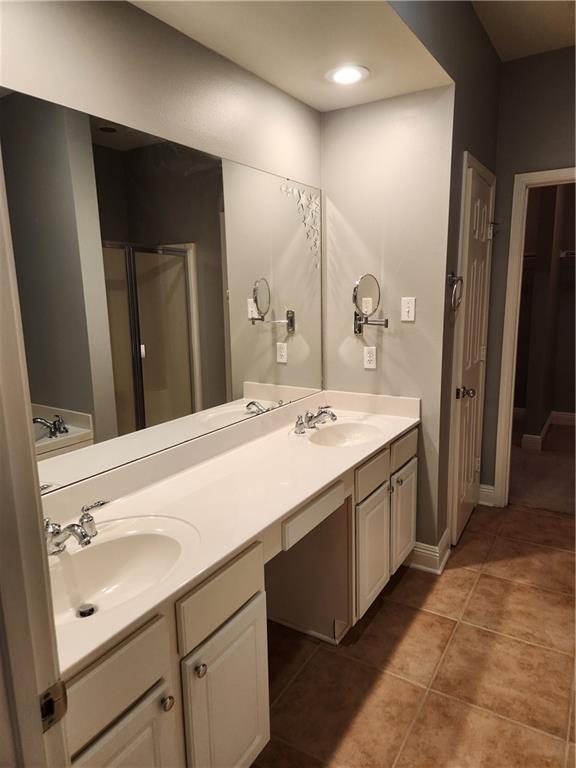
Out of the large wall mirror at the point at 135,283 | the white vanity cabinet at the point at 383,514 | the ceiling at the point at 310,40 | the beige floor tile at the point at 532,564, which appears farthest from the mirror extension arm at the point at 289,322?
the beige floor tile at the point at 532,564

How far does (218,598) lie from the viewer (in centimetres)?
128

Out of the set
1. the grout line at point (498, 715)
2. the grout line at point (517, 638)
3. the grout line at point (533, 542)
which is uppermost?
the grout line at point (533, 542)

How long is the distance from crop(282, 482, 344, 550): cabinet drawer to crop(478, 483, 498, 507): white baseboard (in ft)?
6.29

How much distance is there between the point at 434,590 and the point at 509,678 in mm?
591

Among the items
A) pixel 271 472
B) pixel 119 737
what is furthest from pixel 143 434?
pixel 119 737

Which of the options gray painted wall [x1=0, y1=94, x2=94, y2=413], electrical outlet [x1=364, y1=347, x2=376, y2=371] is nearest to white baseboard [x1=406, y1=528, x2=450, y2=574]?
electrical outlet [x1=364, y1=347, x2=376, y2=371]

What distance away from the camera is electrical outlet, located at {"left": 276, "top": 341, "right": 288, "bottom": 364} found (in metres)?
2.54

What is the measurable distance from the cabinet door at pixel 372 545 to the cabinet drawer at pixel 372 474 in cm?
3

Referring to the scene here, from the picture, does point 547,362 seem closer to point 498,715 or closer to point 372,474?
point 372,474

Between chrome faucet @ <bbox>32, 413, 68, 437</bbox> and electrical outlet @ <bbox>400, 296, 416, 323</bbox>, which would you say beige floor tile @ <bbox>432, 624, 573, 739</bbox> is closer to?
electrical outlet @ <bbox>400, 296, 416, 323</bbox>

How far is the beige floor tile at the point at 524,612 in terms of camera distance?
87.0 inches

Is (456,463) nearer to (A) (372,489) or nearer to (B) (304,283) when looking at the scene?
(A) (372,489)

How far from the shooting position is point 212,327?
7.00 ft

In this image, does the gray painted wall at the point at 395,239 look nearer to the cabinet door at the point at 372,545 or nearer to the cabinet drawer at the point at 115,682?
the cabinet door at the point at 372,545
